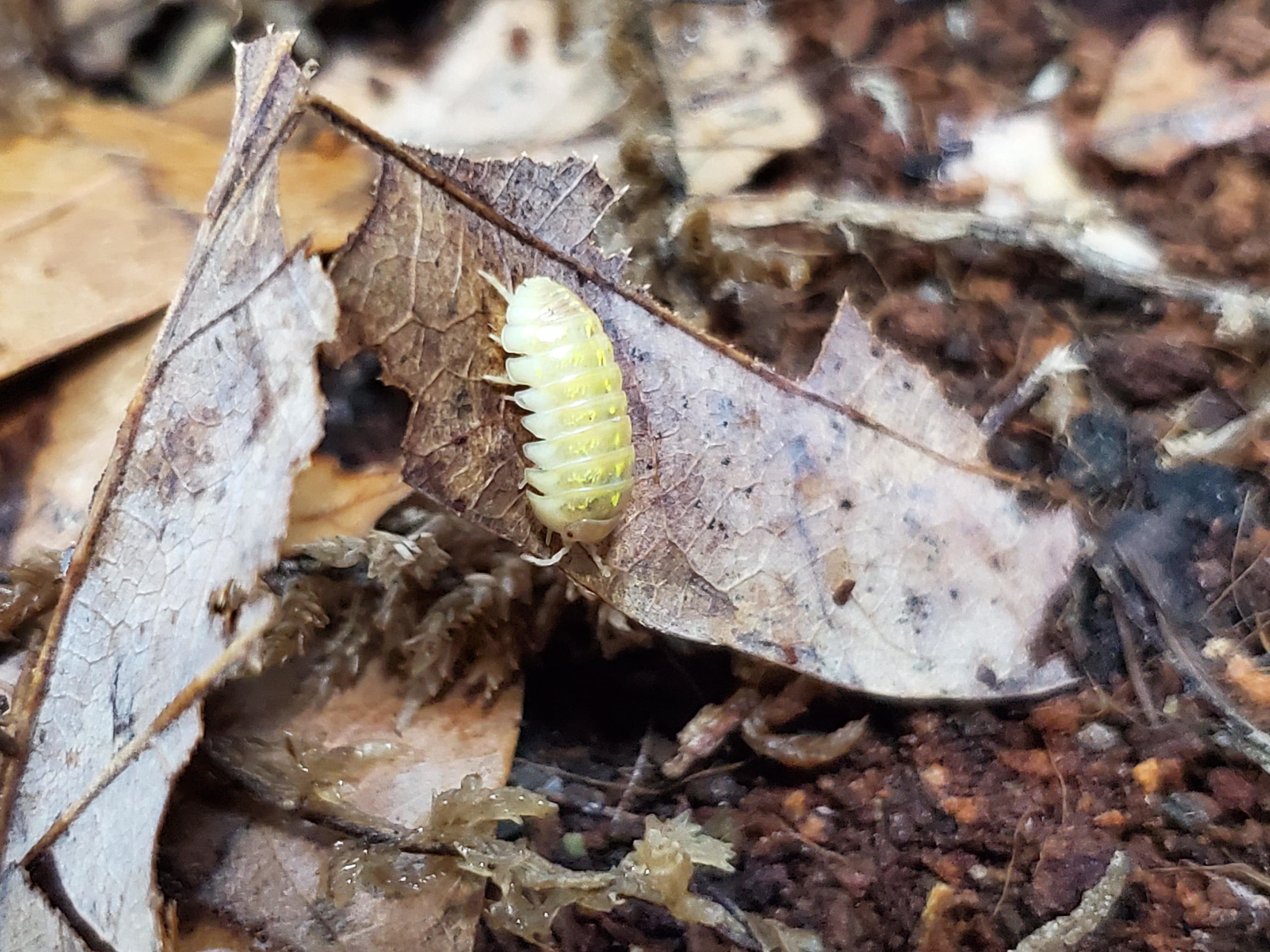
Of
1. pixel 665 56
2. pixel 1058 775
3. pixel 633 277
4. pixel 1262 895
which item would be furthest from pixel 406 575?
pixel 665 56

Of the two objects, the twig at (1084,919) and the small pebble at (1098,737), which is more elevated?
the small pebble at (1098,737)

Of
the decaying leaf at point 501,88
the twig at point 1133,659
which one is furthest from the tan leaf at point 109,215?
the twig at point 1133,659

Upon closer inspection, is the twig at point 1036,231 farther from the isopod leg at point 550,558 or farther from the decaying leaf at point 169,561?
the decaying leaf at point 169,561

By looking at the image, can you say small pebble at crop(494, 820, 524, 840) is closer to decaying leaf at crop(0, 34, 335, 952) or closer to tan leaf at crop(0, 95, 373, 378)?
decaying leaf at crop(0, 34, 335, 952)

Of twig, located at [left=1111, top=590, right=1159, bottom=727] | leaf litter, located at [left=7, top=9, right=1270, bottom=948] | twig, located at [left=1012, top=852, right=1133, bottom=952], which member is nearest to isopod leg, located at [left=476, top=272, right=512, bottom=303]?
leaf litter, located at [left=7, top=9, right=1270, bottom=948]

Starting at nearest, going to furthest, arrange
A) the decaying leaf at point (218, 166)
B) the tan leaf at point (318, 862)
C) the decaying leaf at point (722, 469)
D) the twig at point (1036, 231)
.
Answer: the tan leaf at point (318, 862), the decaying leaf at point (722, 469), the decaying leaf at point (218, 166), the twig at point (1036, 231)

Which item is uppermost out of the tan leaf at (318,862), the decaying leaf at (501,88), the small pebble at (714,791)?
the decaying leaf at (501,88)

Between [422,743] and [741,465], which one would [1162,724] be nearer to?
[741,465]
